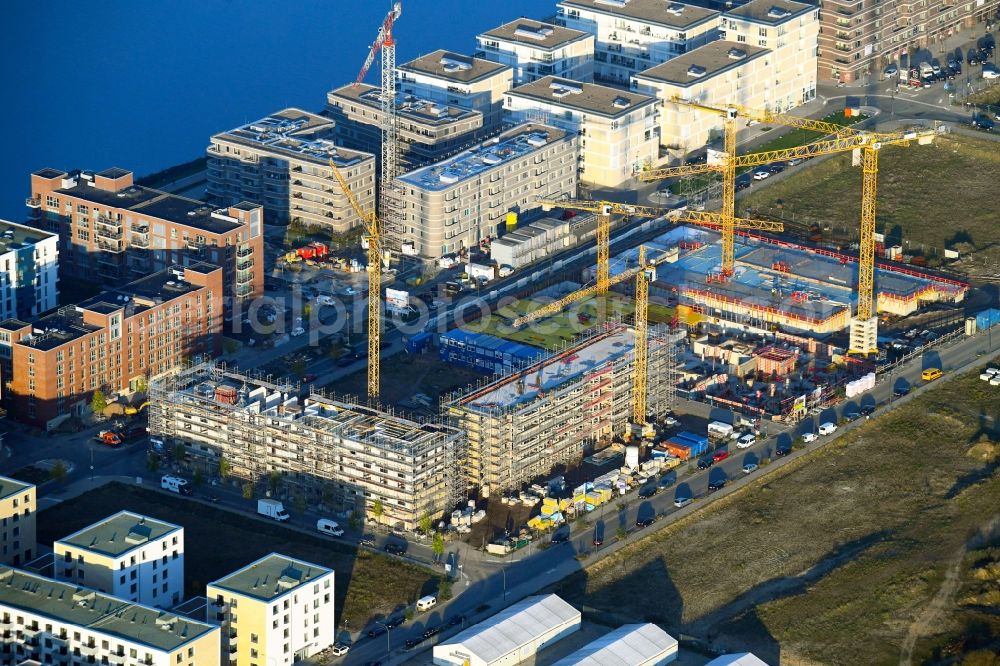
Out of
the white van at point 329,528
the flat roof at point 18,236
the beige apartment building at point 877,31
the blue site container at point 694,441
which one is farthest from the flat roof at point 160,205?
the beige apartment building at point 877,31

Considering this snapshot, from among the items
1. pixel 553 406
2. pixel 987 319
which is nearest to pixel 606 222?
pixel 987 319

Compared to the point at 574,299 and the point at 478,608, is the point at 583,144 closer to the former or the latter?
the point at 574,299

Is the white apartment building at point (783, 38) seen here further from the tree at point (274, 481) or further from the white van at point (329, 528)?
the white van at point (329, 528)

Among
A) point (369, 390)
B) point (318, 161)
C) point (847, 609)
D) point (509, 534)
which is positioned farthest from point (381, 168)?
point (847, 609)

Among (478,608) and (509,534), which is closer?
(478,608)

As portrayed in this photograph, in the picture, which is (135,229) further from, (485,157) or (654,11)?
(654,11)

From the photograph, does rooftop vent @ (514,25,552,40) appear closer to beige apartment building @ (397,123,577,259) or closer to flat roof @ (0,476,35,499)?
beige apartment building @ (397,123,577,259)
